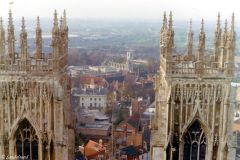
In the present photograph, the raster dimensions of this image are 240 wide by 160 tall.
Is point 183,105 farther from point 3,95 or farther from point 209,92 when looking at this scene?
point 3,95

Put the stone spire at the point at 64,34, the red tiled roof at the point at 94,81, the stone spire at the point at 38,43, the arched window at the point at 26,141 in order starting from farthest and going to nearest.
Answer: the red tiled roof at the point at 94,81
the stone spire at the point at 64,34
the stone spire at the point at 38,43
the arched window at the point at 26,141

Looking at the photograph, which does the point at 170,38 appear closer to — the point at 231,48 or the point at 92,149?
the point at 231,48

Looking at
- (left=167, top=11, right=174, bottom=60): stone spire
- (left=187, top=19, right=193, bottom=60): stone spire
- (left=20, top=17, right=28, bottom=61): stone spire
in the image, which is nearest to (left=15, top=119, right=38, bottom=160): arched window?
(left=20, top=17, right=28, bottom=61): stone spire

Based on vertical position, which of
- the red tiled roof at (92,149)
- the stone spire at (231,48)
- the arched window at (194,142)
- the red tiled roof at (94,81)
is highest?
the stone spire at (231,48)

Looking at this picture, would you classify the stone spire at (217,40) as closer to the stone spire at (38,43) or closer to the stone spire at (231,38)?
the stone spire at (231,38)

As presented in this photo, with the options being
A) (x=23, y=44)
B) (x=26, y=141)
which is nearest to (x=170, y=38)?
(x=23, y=44)

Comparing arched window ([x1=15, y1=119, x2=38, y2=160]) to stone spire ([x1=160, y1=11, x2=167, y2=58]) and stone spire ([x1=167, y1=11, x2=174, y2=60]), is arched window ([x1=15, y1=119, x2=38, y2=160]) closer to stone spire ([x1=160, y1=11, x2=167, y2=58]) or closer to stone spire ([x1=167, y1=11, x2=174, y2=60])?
stone spire ([x1=160, y1=11, x2=167, y2=58])

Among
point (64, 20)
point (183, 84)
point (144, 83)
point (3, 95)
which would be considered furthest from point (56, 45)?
point (144, 83)

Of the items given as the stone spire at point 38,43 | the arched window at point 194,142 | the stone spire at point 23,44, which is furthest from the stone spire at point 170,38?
the stone spire at point 23,44
